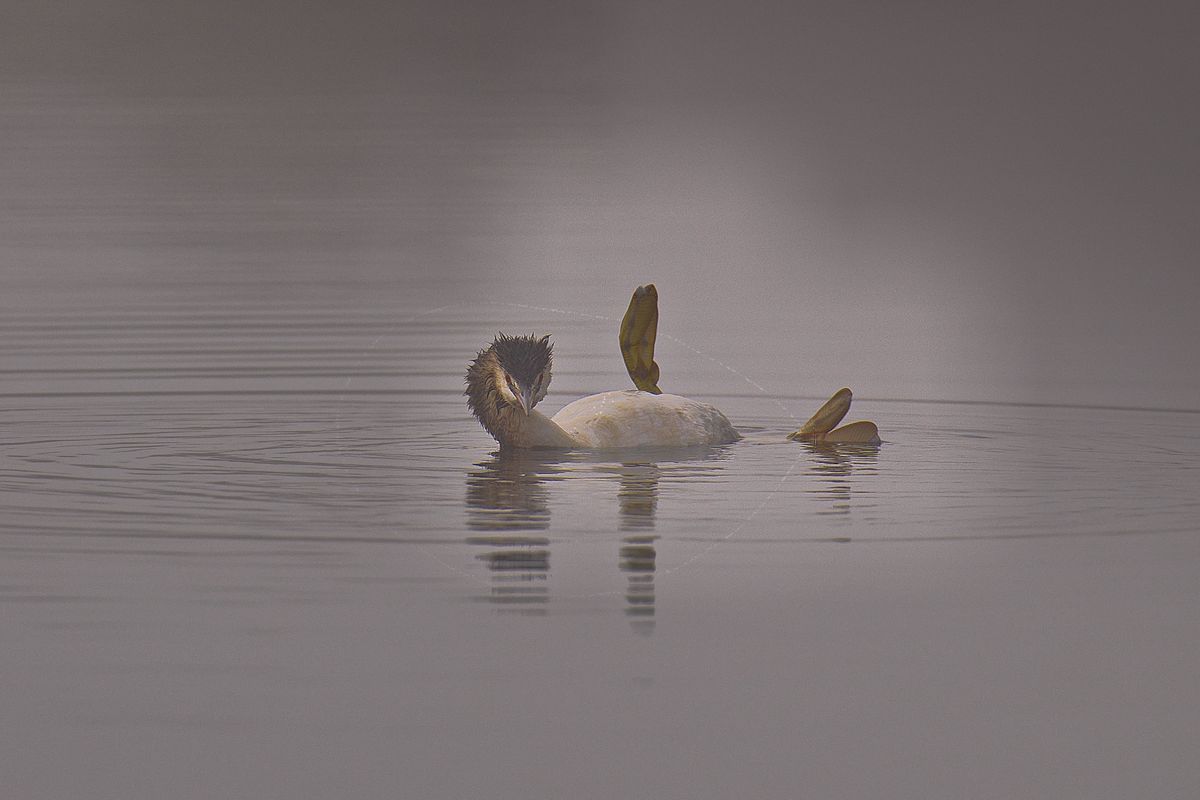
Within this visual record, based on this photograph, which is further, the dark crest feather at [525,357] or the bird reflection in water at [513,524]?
the dark crest feather at [525,357]

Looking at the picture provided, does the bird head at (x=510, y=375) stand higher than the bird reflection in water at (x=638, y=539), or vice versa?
the bird head at (x=510, y=375)

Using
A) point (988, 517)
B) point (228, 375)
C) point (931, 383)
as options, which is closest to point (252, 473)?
point (988, 517)

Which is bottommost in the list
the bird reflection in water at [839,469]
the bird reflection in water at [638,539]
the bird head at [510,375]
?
the bird reflection in water at [638,539]

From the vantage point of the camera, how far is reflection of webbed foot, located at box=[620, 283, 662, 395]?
27.1ft

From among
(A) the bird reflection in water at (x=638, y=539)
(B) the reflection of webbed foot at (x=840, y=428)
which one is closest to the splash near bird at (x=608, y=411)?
(B) the reflection of webbed foot at (x=840, y=428)

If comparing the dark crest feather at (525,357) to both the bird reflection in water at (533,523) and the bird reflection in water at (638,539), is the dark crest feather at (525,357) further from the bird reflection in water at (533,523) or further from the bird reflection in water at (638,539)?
the bird reflection in water at (638,539)

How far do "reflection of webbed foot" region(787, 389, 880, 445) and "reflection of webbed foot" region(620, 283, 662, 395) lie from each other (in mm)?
656

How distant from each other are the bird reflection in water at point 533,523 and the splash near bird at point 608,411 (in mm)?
148

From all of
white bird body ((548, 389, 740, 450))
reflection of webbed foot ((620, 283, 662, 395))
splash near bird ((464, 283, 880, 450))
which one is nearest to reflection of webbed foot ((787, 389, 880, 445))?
splash near bird ((464, 283, 880, 450))

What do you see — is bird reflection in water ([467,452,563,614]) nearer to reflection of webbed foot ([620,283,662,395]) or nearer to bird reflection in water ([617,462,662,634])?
bird reflection in water ([617,462,662,634])

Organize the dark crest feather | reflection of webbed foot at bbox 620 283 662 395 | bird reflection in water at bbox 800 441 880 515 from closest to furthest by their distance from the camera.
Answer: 1. bird reflection in water at bbox 800 441 880 515
2. the dark crest feather
3. reflection of webbed foot at bbox 620 283 662 395

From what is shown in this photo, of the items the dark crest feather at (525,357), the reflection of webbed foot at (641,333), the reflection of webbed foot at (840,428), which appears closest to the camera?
the dark crest feather at (525,357)

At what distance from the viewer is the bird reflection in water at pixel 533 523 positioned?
5.28m

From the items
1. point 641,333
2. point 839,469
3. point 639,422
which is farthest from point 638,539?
point 641,333
